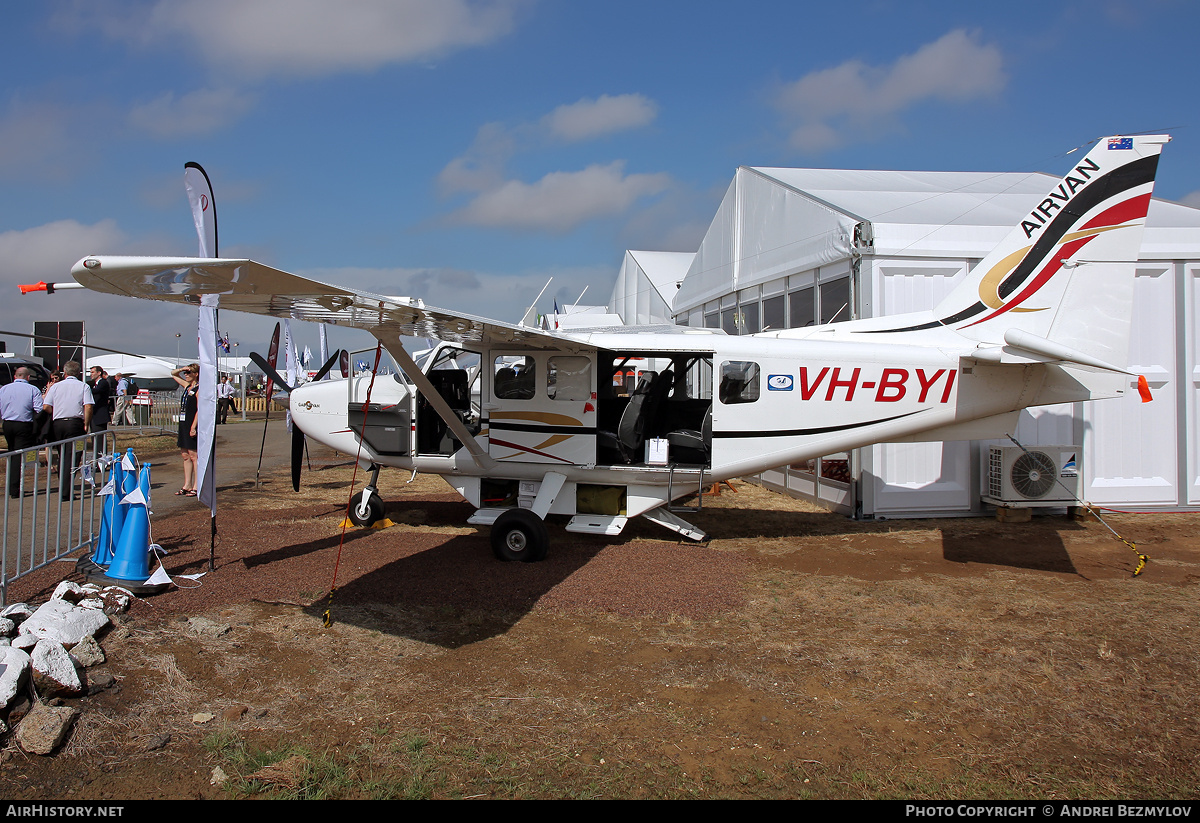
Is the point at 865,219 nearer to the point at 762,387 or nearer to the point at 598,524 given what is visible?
the point at 762,387

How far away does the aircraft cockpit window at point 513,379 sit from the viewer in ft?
26.3

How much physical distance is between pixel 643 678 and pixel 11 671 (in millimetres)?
3516

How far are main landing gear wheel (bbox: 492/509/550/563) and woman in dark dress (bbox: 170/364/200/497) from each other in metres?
5.71

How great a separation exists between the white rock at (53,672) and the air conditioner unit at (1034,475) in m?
10.0

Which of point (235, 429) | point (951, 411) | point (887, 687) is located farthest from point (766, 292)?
point (235, 429)

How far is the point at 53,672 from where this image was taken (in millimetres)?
→ 3775

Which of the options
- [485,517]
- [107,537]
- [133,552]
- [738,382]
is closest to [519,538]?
[485,517]

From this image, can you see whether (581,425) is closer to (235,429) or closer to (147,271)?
(147,271)

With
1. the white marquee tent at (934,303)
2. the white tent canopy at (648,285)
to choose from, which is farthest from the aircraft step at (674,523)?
the white tent canopy at (648,285)

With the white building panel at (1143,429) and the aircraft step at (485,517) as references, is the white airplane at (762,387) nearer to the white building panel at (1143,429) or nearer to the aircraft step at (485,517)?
the aircraft step at (485,517)

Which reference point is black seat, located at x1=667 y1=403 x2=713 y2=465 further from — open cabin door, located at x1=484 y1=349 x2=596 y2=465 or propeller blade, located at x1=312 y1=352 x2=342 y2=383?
propeller blade, located at x1=312 y1=352 x2=342 y2=383

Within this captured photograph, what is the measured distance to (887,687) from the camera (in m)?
4.33

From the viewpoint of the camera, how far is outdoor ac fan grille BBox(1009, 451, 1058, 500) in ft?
30.0

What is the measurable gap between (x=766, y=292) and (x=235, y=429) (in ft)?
65.8
